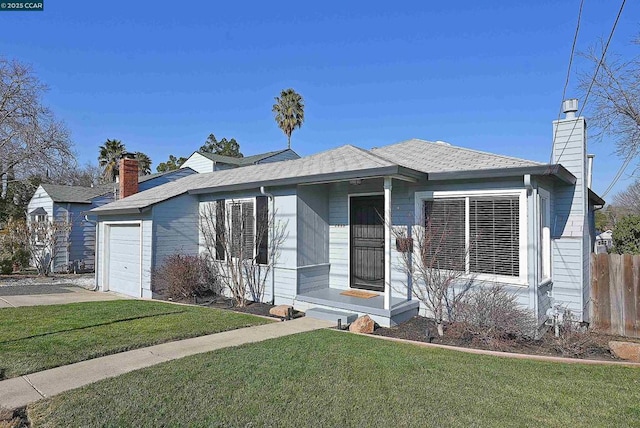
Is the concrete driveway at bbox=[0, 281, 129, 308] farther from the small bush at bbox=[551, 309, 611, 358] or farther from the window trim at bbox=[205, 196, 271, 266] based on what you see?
the small bush at bbox=[551, 309, 611, 358]

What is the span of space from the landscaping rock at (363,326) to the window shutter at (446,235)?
5.32 feet

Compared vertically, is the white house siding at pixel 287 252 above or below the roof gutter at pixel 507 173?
below

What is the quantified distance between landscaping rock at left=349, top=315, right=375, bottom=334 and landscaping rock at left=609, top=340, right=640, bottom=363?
3.79 meters

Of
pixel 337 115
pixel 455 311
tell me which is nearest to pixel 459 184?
pixel 455 311

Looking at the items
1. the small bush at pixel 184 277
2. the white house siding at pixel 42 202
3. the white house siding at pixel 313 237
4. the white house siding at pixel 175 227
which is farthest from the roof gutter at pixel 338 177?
the white house siding at pixel 42 202

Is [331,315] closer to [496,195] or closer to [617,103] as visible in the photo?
[496,195]

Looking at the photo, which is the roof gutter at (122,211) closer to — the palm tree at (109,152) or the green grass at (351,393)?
the green grass at (351,393)

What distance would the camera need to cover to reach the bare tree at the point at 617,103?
1605cm

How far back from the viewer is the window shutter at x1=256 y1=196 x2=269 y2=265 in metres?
9.82

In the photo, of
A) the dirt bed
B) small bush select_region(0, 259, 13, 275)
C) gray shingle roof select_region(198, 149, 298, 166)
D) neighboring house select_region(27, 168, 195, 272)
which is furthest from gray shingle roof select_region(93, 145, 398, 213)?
gray shingle roof select_region(198, 149, 298, 166)

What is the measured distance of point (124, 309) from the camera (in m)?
9.01

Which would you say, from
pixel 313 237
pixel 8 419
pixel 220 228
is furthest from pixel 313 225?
pixel 8 419

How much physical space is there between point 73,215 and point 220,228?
40.8 feet

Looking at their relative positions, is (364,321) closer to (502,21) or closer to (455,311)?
(455,311)
